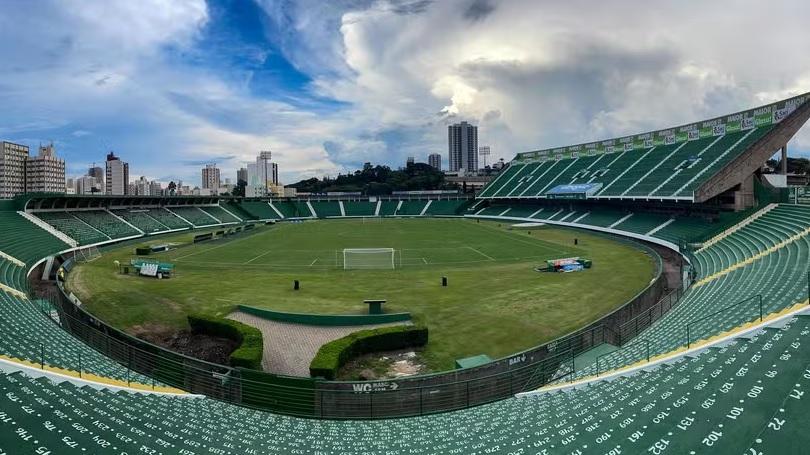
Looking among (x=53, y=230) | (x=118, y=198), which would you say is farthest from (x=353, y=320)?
(x=118, y=198)

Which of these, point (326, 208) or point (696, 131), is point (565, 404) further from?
point (326, 208)

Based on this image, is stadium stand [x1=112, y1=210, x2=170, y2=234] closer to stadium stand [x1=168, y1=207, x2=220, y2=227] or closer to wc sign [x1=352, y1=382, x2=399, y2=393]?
stadium stand [x1=168, y1=207, x2=220, y2=227]

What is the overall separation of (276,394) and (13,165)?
18526 centimetres

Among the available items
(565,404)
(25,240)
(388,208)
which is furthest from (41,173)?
(565,404)

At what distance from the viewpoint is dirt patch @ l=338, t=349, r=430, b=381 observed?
17.8 meters

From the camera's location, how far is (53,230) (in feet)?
174

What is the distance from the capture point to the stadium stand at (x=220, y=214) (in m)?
96.8

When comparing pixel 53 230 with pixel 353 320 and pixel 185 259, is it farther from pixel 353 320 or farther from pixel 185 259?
pixel 353 320

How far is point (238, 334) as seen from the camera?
68.0 feet

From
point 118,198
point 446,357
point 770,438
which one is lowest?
point 446,357

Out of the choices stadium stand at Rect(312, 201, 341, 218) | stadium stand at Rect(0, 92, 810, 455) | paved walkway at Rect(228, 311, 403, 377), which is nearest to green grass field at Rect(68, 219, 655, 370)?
paved walkway at Rect(228, 311, 403, 377)

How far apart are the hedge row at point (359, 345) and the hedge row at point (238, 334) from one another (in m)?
2.34

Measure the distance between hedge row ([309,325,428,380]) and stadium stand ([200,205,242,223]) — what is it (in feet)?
274

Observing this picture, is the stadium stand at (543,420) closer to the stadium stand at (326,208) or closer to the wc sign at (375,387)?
the wc sign at (375,387)
